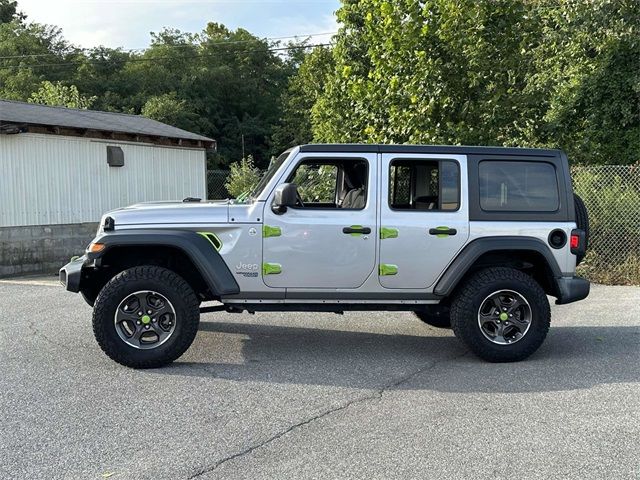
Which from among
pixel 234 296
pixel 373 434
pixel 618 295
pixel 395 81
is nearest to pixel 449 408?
pixel 373 434

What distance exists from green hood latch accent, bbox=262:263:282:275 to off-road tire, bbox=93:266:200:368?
2.22 ft

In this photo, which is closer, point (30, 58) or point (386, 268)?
point (386, 268)

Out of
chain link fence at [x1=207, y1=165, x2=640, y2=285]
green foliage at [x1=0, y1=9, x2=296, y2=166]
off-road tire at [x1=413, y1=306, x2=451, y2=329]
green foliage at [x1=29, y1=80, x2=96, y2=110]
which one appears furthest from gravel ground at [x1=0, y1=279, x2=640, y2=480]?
green foliage at [x1=0, y1=9, x2=296, y2=166]

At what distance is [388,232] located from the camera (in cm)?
537

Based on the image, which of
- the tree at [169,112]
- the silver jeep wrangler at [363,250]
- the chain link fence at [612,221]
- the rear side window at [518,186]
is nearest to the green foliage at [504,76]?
the chain link fence at [612,221]

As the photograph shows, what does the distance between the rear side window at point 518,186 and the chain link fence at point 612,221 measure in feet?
16.0

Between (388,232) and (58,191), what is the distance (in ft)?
31.2

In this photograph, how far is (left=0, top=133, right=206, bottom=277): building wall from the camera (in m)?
11.7

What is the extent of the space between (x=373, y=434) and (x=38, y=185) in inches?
417

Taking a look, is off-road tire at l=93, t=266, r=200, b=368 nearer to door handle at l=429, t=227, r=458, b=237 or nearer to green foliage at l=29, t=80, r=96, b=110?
door handle at l=429, t=227, r=458, b=237

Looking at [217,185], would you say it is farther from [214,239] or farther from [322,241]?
[322,241]

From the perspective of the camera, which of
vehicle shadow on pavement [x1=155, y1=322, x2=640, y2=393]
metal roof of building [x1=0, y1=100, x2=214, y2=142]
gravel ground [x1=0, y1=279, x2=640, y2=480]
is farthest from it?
metal roof of building [x1=0, y1=100, x2=214, y2=142]

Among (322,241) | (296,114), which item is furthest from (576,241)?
(296,114)

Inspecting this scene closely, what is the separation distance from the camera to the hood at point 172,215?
5.26 m
